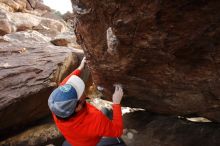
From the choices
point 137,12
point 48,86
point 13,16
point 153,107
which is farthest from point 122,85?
point 13,16

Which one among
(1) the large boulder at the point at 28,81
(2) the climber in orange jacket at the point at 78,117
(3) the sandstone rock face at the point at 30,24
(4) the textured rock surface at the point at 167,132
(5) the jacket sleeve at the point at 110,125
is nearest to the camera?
(2) the climber in orange jacket at the point at 78,117

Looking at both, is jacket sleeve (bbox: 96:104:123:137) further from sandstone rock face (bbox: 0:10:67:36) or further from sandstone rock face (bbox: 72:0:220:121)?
sandstone rock face (bbox: 0:10:67:36)

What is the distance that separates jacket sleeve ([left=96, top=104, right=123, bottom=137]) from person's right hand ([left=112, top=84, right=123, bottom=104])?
17cm

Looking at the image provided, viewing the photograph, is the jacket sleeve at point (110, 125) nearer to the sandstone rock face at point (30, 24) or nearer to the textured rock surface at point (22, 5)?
the sandstone rock face at point (30, 24)

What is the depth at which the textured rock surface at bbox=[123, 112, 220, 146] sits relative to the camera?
5.96m

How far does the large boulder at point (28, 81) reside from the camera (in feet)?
23.7

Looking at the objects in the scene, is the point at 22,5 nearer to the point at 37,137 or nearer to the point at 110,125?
the point at 37,137

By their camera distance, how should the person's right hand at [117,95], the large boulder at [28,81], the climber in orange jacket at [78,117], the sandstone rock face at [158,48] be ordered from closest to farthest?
1. the sandstone rock face at [158,48]
2. the climber in orange jacket at [78,117]
3. the person's right hand at [117,95]
4. the large boulder at [28,81]

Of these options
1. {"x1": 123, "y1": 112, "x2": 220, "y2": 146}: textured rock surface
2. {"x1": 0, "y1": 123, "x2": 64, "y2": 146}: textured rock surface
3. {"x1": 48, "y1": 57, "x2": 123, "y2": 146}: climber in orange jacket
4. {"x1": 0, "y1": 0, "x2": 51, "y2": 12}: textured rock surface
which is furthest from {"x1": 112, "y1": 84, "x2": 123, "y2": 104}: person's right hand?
{"x1": 0, "y1": 0, "x2": 51, "y2": 12}: textured rock surface

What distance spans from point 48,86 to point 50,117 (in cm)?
126

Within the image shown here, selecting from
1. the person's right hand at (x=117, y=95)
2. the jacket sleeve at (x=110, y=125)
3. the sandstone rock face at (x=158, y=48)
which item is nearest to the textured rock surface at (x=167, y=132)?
the sandstone rock face at (x=158, y=48)

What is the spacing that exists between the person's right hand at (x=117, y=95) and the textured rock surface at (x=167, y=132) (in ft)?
5.56

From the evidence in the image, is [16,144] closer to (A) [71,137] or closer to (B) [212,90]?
(A) [71,137]

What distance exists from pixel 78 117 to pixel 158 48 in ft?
5.36
